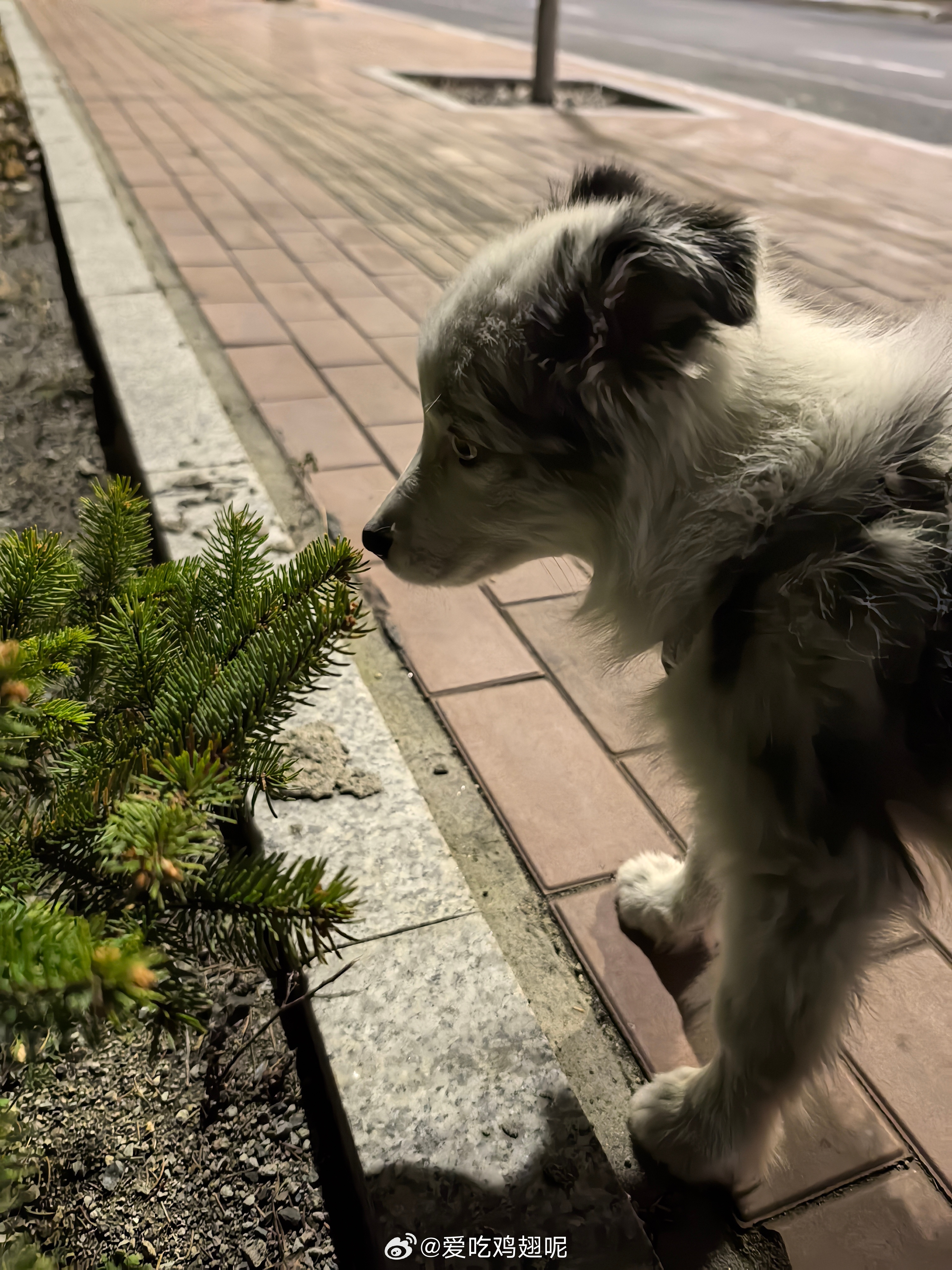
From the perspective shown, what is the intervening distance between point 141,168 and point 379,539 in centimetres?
621

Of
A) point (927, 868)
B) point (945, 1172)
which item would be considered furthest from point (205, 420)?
point (945, 1172)

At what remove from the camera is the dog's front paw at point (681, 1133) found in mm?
1556

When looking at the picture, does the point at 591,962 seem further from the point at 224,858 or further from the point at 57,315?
the point at 57,315

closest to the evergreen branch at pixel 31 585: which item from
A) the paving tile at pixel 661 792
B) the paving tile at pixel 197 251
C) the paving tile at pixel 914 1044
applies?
the paving tile at pixel 661 792

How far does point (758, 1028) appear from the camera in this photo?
4.88ft

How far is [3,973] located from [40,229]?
254 inches

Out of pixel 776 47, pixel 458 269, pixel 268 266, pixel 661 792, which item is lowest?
pixel 661 792

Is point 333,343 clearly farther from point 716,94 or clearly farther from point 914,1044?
point 716,94

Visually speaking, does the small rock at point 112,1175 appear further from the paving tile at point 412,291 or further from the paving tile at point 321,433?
the paving tile at point 412,291

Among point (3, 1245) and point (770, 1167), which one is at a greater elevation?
point (3, 1245)

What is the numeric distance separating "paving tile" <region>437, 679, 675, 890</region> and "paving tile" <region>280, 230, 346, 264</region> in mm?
3748

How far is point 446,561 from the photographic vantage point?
1.76m

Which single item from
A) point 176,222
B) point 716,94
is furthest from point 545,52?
point 176,222

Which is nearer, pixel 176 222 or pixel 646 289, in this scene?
pixel 646 289
